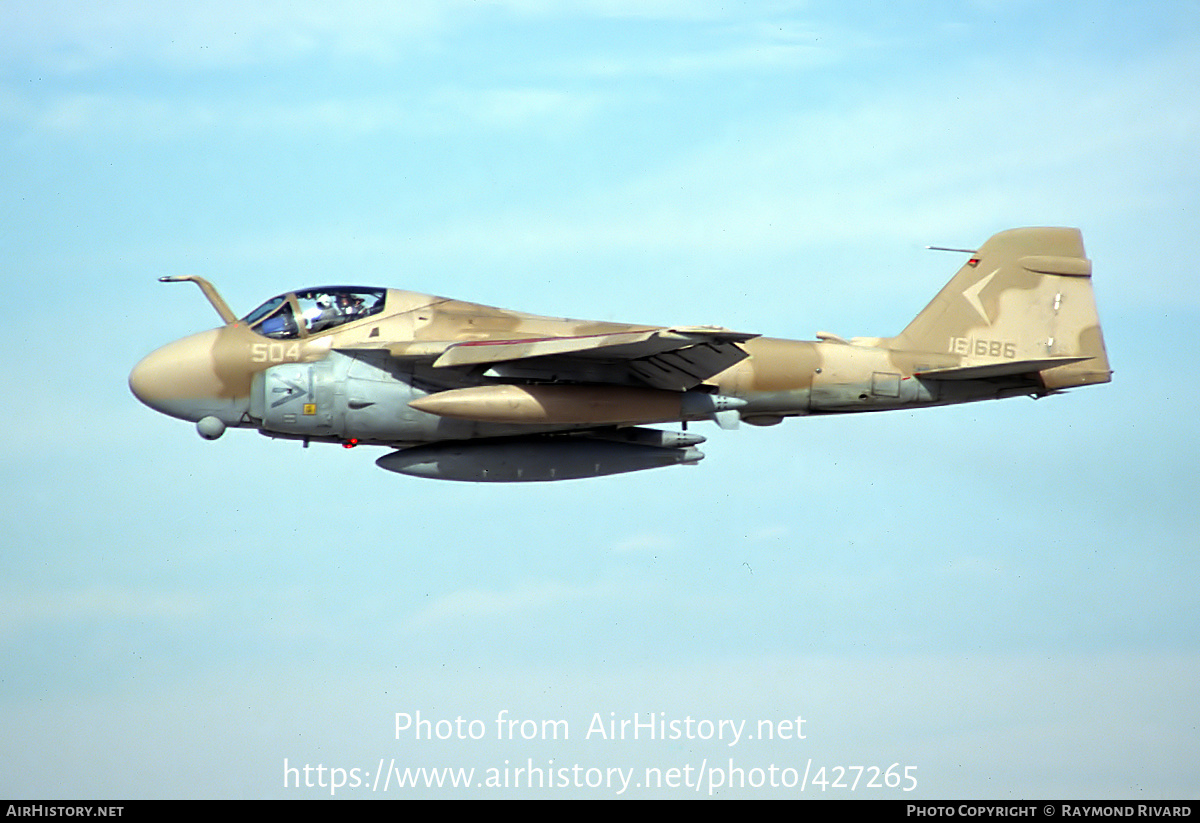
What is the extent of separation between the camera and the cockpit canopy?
23.9 m

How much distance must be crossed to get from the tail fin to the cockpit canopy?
28.6 feet

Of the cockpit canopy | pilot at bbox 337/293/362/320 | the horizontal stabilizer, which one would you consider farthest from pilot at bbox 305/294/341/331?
the horizontal stabilizer

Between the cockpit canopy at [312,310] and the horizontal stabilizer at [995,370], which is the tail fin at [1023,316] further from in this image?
the cockpit canopy at [312,310]

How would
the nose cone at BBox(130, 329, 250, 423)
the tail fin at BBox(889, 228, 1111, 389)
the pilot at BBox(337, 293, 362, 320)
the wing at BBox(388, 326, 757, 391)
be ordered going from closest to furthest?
the wing at BBox(388, 326, 757, 391), the nose cone at BBox(130, 329, 250, 423), the pilot at BBox(337, 293, 362, 320), the tail fin at BBox(889, 228, 1111, 389)

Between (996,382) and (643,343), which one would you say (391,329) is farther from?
(996,382)

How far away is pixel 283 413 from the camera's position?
23422 mm

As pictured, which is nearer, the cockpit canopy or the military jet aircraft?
the military jet aircraft

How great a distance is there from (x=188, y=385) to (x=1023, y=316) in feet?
45.4

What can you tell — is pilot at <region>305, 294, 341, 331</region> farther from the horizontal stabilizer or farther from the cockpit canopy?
the horizontal stabilizer

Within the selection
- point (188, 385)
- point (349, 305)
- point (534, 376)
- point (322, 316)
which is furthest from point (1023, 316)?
point (188, 385)

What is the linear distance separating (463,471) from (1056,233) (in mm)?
11011

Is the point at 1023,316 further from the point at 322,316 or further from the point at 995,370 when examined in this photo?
the point at 322,316

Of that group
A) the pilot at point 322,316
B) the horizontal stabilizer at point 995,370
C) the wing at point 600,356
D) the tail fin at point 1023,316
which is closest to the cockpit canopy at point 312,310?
the pilot at point 322,316
